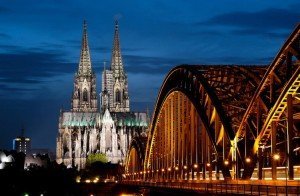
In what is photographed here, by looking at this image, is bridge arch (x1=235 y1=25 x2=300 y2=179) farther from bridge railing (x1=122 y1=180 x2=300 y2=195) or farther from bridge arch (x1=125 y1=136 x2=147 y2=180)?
bridge arch (x1=125 y1=136 x2=147 y2=180)

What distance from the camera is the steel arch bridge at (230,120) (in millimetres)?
56594

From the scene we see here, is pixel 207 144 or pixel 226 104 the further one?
pixel 207 144

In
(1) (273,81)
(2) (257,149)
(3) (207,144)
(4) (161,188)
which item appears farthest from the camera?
(4) (161,188)

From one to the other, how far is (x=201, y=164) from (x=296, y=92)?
31.6m

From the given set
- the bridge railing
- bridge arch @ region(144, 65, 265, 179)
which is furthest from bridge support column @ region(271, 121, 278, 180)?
bridge arch @ region(144, 65, 265, 179)

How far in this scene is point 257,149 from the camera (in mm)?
62969

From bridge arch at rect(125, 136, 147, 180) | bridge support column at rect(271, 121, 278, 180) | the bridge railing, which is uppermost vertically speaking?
bridge arch at rect(125, 136, 147, 180)

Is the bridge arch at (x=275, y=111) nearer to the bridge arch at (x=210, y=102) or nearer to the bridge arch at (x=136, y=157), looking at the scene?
the bridge arch at (x=210, y=102)

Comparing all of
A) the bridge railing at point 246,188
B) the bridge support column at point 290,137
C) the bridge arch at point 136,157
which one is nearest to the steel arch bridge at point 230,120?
the bridge support column at point 290,137

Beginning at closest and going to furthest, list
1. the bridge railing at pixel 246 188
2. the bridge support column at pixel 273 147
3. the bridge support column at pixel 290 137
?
the bridge railing at pixel 246 188, the bridge support column at pixel 290 137, the bridge support column at pixel 273 147

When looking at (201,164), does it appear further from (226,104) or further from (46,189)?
(46,189)

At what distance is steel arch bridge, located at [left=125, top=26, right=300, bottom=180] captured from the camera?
56594 millimetres

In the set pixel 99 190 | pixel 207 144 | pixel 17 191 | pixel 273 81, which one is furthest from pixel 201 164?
pixel 99 190

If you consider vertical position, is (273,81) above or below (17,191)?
above
